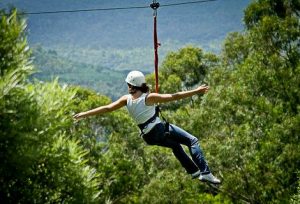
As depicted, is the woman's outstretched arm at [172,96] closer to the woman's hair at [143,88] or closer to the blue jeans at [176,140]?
the woman's hair at [143,88]

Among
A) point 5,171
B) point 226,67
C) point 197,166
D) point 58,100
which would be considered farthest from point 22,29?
point 226,67

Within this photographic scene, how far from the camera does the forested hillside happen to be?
7.46m

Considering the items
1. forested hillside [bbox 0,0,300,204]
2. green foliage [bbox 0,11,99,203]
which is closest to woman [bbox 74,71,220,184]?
forested hillside [bbox 0,0,300,204]

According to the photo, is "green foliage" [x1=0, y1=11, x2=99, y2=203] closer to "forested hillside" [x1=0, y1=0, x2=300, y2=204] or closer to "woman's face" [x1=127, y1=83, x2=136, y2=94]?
"forested hillside" [x1=0, y1=0, x2=300, y2=204]

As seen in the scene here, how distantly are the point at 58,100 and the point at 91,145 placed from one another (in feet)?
72.2

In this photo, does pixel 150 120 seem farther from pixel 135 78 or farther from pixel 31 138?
pixel 31 138

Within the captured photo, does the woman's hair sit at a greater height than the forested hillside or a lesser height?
greater

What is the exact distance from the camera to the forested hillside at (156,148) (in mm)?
7457

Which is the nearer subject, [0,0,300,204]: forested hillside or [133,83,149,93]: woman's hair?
[0,0,300,204]: forested hillside

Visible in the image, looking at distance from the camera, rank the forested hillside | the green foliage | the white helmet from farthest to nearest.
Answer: the white helmet < the forested hillside < the green foliage

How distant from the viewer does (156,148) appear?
110ft

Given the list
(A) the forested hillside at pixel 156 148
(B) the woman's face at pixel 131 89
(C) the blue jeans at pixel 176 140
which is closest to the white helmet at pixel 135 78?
(B) the woman's face at pixel 131 89

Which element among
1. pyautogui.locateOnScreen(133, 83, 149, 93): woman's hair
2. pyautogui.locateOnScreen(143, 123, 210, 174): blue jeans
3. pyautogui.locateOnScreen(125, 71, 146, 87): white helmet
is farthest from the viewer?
pyautogui.locateOnScreen(143, 123, 210, 174): blue jeans

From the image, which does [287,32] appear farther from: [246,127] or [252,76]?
[246,127]
